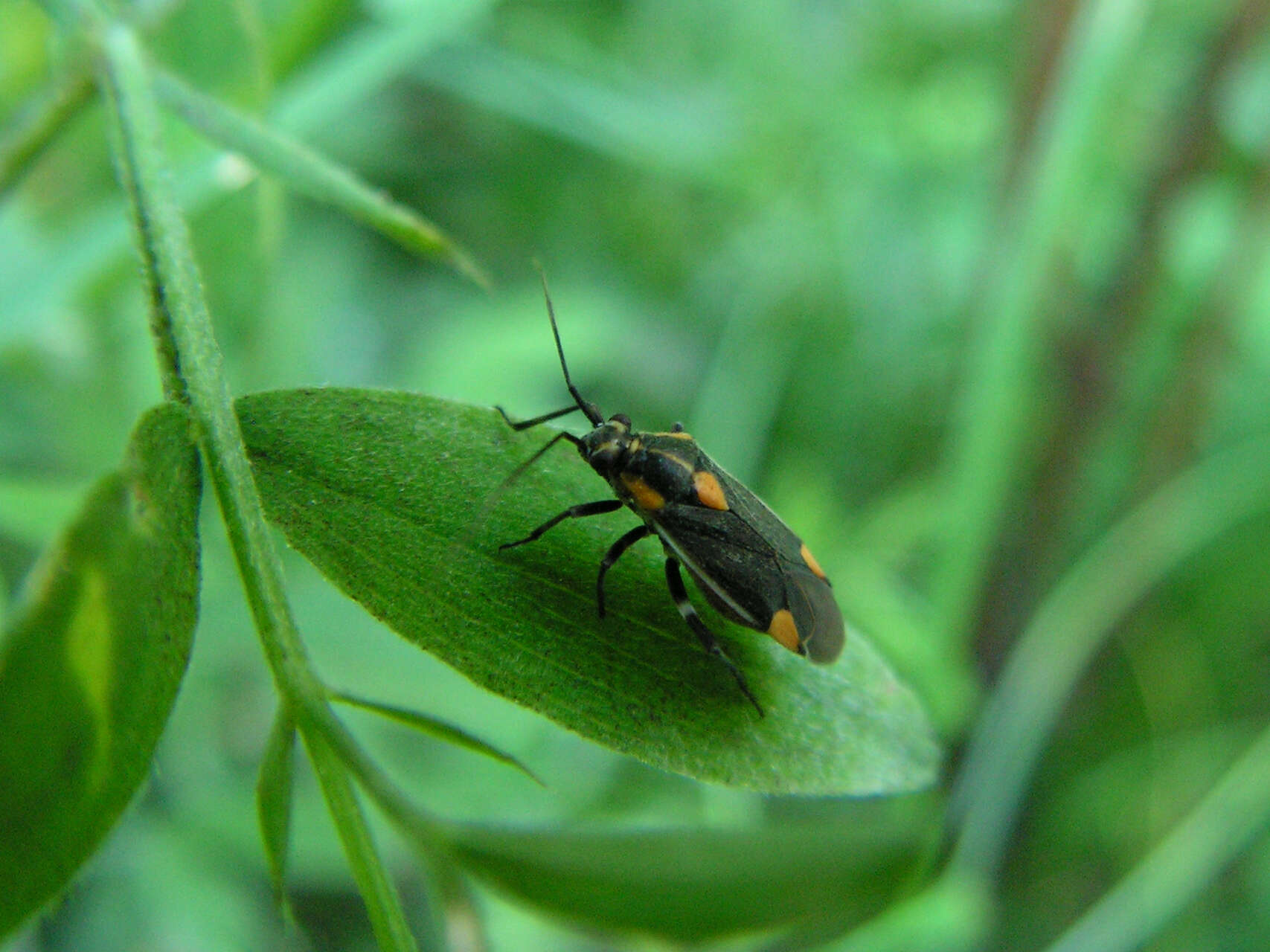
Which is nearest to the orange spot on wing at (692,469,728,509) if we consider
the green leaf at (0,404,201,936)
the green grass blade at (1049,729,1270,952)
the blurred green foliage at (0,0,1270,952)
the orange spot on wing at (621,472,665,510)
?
the orange spot on wing at (621,472,665,510)

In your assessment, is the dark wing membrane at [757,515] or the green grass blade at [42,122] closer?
→ the green grass blade at [42,122]

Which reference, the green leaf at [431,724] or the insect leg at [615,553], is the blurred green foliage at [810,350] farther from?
the green leaf at [431,724]

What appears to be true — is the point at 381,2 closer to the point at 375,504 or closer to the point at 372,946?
the point at 375,504

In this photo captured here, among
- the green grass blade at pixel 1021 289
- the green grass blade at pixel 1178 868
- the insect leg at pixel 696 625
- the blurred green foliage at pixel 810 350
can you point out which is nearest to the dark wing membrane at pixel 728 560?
the insect leg at pixel 696 625

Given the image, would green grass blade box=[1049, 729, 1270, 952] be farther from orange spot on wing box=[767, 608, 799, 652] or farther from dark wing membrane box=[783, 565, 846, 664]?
orange spot on wing box=[767, 608, 799, 652]

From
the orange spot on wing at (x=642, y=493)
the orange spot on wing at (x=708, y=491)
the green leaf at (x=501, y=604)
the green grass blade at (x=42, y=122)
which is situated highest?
the green grass blade at (x=42, y=122)

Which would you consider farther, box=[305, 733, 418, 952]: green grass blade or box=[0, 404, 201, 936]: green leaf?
box=[305, 733, 418, 952]: green grass blade

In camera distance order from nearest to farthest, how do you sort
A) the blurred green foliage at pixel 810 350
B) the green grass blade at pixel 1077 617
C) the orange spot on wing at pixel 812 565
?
the orange spot on wing at pixel 812 565, the blurred green foliage at pixel 810 350, the green grass blade at pixel 1077 617
